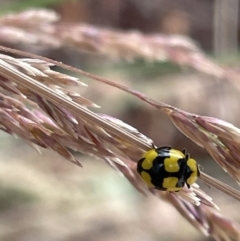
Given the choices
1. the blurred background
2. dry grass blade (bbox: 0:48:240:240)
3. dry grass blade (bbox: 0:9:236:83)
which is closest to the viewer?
dry grass blade (bbox: 0:48:240:240)

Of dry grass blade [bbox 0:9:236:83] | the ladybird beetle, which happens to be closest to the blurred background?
dry grass blade [bbox 0:9:236:83]

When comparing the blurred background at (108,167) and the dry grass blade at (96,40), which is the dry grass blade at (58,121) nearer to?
the dry grass blade at (96,40)

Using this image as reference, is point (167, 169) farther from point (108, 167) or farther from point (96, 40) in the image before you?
point (108, 167)

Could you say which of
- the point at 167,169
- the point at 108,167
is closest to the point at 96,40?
the point at 167,169

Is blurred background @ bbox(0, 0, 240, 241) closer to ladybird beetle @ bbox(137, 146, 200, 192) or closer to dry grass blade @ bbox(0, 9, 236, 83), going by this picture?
dry grass blade @ bbox(0, 9, 236, 83)

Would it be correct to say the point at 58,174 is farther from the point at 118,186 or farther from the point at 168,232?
the point at 168,232

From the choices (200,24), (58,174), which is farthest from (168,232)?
(200,24)

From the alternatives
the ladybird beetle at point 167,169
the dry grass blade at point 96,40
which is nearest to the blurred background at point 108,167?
the dry grass blade at point 96,40
